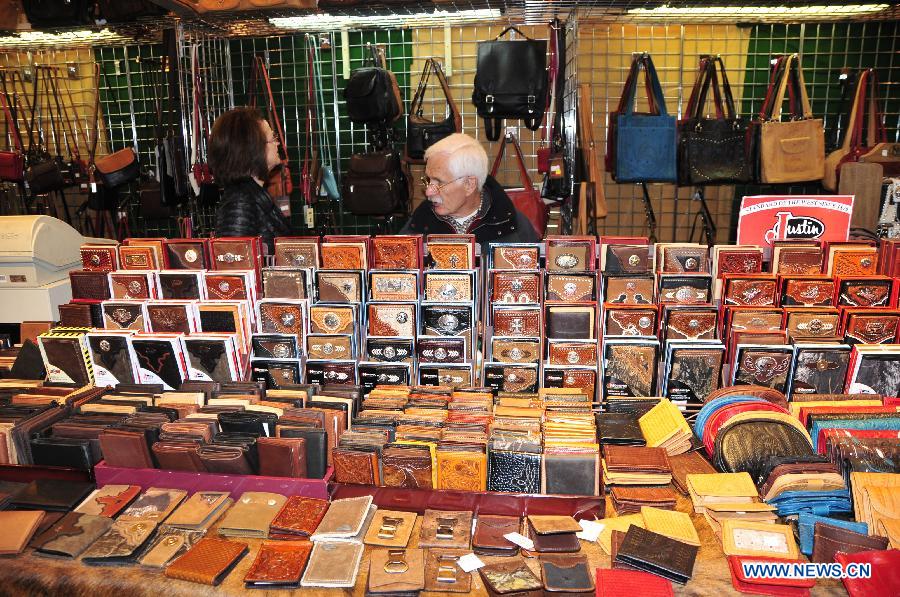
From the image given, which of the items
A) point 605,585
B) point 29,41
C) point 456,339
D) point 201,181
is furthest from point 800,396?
point 29,41

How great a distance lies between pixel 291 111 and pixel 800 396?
5430 millimetres

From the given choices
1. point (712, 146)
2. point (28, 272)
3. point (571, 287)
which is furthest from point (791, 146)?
point (28, 272)

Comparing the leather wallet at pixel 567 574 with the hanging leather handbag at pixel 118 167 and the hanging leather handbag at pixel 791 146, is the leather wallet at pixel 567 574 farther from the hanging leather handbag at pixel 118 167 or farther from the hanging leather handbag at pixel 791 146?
the hanging leather handbag at pixel 118 167

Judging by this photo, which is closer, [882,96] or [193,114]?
[193,114]

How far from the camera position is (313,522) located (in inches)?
73.3

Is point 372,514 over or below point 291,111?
below

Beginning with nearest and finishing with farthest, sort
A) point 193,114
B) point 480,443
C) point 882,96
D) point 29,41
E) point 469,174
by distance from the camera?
point 480,443 < point 469,174 < point 193,114 < point 29,41 < point 882,96

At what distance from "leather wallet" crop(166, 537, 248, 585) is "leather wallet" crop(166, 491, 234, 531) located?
0.23 ft

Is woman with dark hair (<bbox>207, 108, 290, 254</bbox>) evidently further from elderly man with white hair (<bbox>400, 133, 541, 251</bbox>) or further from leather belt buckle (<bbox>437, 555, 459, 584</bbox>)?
leather belt buckle (<bbox>437, 555, 459, 584</bbox>)

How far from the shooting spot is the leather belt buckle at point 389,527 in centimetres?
182

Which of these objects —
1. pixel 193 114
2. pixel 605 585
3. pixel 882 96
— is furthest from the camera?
pixel 882 96

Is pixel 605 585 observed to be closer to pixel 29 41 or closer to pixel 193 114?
pixel 193 114

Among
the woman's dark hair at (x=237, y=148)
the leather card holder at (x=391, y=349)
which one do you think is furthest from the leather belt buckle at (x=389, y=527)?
the woman's dark hair at (x=237, y=148)

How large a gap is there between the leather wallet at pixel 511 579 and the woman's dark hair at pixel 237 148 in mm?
2551
